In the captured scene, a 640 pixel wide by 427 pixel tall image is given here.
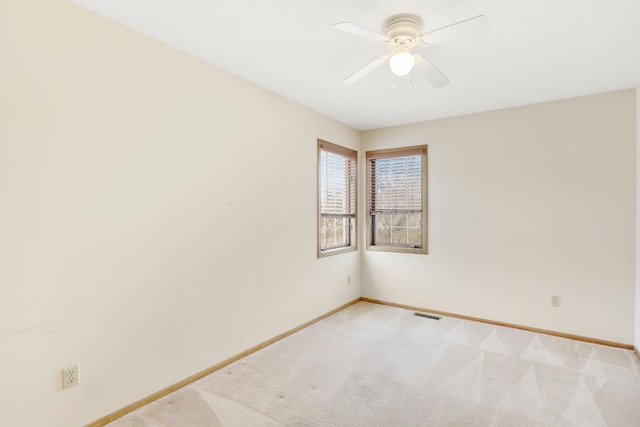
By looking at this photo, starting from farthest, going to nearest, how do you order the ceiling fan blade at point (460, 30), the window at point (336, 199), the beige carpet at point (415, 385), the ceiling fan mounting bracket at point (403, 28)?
the window at point (336, 199) < the beige carpet at point (415, 385) < the ceiling fan mounting bracket at point (403, 28) < the ceiling fan blade at point (460, 30)

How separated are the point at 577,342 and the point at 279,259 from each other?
304cm

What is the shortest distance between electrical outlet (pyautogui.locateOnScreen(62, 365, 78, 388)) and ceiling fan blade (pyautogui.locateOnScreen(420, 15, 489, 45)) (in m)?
2.74

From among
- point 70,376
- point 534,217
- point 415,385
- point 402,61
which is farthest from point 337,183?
point 70,376

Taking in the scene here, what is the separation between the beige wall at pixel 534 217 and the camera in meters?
3.13

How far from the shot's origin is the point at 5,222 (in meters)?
1.63

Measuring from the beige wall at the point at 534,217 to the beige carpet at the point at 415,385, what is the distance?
411 mm

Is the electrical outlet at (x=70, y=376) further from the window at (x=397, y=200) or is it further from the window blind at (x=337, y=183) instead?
the window at (x=397, y=200)

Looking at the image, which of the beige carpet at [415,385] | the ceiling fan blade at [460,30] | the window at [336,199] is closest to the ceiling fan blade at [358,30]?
the ceiling fan blade at [460,30]

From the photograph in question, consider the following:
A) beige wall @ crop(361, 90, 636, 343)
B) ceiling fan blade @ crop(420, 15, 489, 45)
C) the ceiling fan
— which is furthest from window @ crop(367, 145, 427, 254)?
ceiling fan blade @ crop(420, 15, 489, 45)

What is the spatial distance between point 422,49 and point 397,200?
2322mm

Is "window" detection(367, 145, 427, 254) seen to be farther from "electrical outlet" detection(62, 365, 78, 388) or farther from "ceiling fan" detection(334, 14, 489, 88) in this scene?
"electrical outlet" detection(62, 365, 78, 388)

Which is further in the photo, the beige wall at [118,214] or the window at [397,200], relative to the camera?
the window at [397,200]

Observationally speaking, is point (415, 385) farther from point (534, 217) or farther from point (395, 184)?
point (395, 184)

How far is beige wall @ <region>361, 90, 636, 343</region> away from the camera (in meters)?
3.13
